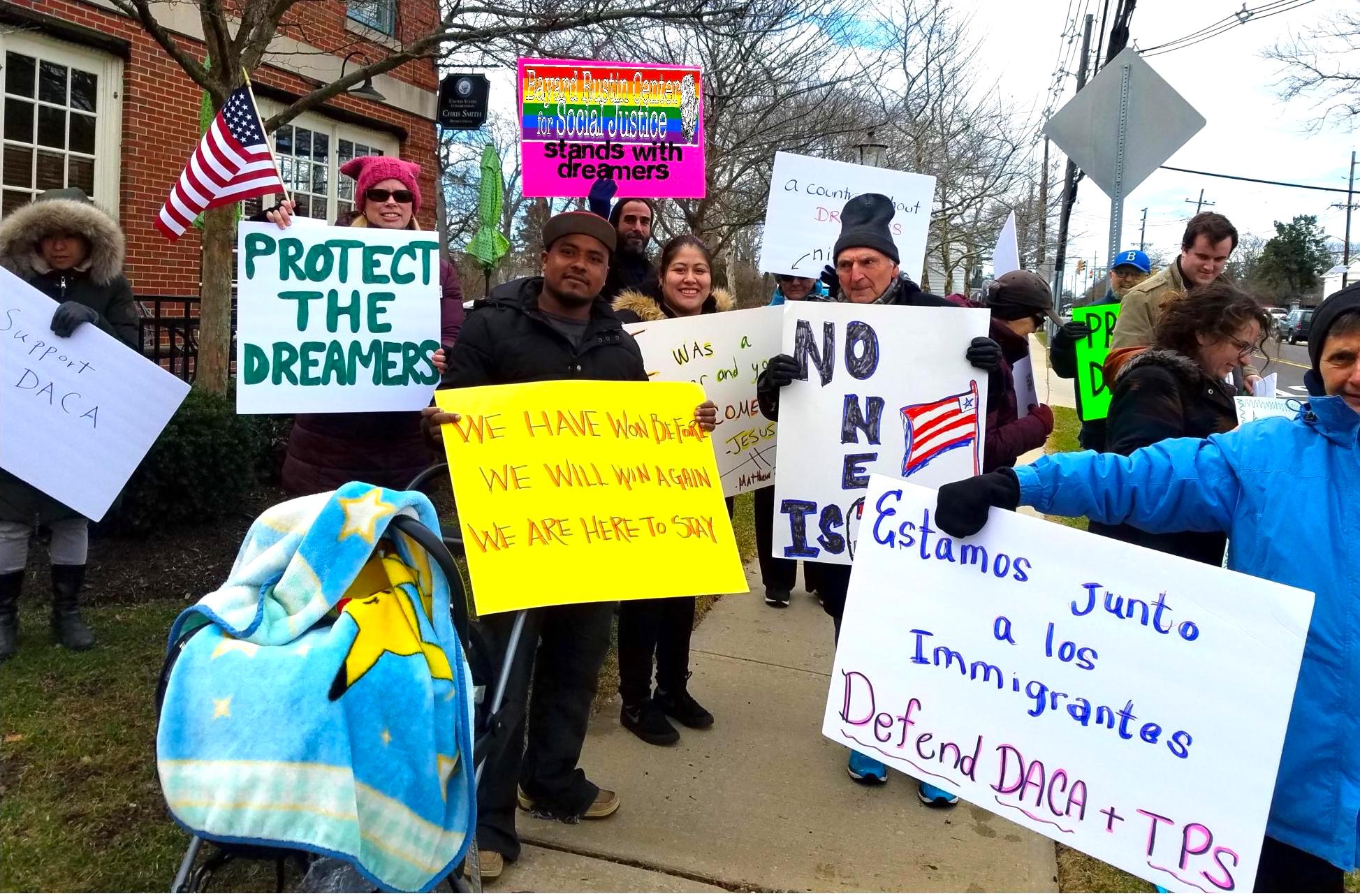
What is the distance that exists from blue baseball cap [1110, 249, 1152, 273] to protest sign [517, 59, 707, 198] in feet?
9.21

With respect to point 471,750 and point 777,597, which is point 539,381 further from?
point 777,597

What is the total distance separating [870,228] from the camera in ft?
10.5

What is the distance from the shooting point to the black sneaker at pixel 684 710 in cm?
375

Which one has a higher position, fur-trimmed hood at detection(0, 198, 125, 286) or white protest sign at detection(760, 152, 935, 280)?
white protest sign at detection(760, 152, 935, 280)

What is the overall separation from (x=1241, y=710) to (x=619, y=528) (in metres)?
1.53

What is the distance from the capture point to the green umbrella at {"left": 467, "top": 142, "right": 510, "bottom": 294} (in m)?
11.4

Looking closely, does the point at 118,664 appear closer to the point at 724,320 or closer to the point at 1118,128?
the point at 724,320

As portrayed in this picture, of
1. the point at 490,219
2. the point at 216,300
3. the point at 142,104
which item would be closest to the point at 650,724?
the point at 216,300

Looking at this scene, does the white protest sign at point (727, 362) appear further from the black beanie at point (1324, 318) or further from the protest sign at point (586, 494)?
the black beanie at point (1324, 318)

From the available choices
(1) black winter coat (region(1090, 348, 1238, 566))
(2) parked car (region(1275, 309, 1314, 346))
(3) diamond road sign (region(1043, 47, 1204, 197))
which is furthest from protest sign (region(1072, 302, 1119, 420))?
(2) parked car (region(1275, 309, 1314, 346))

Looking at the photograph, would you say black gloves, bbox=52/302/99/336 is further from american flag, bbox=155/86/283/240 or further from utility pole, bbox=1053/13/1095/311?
utility pole, bbox=1053/13/1095/311

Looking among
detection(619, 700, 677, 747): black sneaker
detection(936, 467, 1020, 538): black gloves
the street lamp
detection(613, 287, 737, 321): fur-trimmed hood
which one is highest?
the street lamp

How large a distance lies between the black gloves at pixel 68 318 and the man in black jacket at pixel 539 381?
1.69 metres

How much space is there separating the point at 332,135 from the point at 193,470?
7.00 meters
